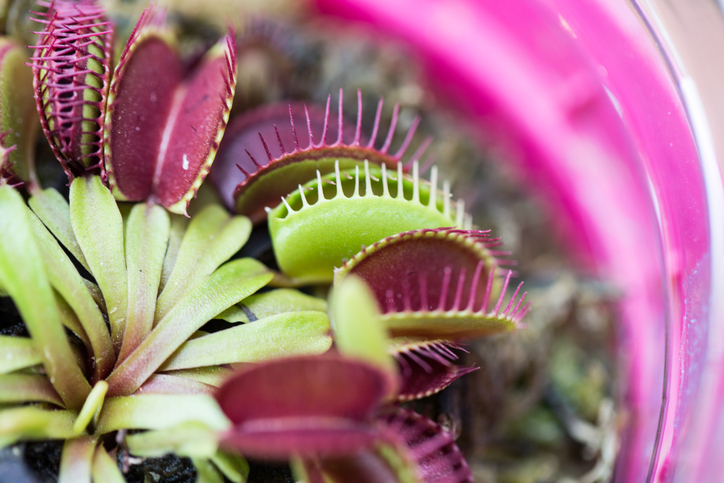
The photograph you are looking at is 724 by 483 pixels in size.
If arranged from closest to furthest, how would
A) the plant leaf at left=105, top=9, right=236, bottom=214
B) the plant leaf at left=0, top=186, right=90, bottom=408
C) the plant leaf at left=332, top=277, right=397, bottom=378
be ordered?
the plant leaf at left=332, top=277, right=397, bottom=378
the plant leaf at left=0, top=186, right=90, bottom=408
the plant leaf at left=105, top=9, right=236, bottom=214

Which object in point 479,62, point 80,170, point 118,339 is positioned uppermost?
point 479,62

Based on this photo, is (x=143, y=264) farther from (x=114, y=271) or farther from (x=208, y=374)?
(x=208, y=374)

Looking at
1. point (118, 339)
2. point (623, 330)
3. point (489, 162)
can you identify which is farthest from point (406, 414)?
point (489, 162)

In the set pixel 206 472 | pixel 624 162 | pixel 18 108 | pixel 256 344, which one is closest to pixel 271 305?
pixel 256 344

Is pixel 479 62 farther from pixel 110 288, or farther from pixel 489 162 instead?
pixel 110 288

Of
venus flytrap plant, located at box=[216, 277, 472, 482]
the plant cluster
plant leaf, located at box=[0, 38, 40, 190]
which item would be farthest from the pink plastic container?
plant leaf, located at box=[0, 38, 40, 190]

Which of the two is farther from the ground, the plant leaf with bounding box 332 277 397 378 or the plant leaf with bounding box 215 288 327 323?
the plant leaf with bounding box 332 277 397 378

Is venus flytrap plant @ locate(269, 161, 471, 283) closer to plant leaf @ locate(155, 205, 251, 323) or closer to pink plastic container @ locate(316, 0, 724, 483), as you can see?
plant leaf @ locate(155, 205, 251, 323)
